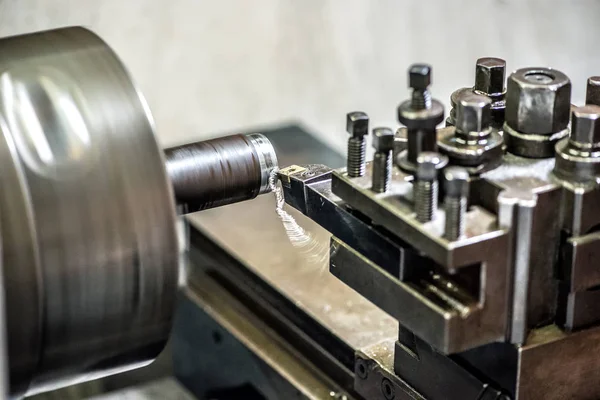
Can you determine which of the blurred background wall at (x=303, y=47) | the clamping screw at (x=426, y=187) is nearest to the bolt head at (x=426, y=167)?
the clamping screw at (x=426, y=187)

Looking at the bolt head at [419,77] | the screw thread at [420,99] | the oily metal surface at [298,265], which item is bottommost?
the oily metal surface at [298,265]

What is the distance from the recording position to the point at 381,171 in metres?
0.71

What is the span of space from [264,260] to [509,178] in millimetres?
446

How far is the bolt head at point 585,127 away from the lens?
71 centimetres

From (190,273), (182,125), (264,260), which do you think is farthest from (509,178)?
(182,125)

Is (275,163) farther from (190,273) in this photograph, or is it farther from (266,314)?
(190,273)

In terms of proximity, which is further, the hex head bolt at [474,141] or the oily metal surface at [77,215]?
the hex head bolt at [474,141]

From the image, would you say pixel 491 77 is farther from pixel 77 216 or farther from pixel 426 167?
pixel 77 216

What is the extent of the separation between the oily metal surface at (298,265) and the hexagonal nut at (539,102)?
276 millimetres

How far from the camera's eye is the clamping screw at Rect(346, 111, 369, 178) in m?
0.74

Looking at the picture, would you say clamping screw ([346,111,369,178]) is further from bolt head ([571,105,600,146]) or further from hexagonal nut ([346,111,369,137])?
bolt head ([571,105,600,146])

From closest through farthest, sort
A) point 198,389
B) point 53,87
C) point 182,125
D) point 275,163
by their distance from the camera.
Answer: point 53,87
point 275,163
point 198,389
point 182,125

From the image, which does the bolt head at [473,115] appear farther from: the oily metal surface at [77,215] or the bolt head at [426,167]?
the oily metal surface at [77,215]

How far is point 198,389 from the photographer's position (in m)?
1.17
